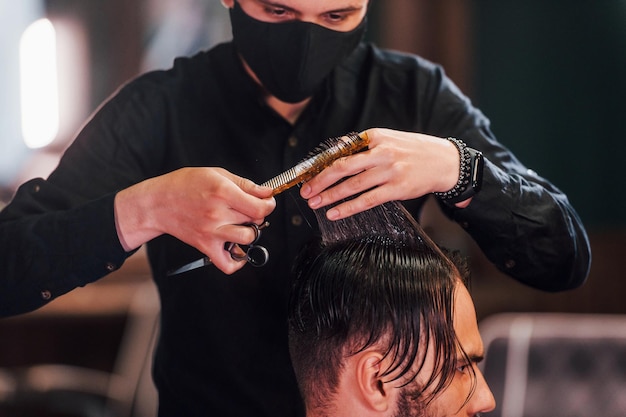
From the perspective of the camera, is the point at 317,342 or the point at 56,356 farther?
the point at 56,356

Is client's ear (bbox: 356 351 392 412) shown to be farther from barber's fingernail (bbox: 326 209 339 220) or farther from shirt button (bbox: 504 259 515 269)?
shirt button (bbox: 504 259 515 269)

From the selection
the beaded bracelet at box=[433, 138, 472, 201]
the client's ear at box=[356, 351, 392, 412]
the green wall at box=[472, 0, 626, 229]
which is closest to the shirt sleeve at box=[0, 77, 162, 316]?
the client's ear at box=[356, 351, 392, 412]

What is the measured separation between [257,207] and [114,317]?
10.7 ft

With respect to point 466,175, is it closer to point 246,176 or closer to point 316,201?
point 316,201

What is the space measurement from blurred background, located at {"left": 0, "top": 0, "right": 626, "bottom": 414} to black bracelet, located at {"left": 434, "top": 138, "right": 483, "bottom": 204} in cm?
297

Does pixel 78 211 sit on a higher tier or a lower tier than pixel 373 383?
higher

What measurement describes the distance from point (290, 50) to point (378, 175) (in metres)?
0.44

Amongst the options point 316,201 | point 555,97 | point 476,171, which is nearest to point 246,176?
point 316,201

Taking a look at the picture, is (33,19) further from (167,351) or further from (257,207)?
(257,207)

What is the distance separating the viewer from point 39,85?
14.6 feet

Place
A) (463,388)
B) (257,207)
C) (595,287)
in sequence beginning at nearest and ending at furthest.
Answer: (257,207), (463,388), (595,287)

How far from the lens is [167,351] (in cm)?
208

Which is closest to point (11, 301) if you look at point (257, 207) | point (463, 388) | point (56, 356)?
point (257, 207)

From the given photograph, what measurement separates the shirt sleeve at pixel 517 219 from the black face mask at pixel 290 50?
1.09 feet
